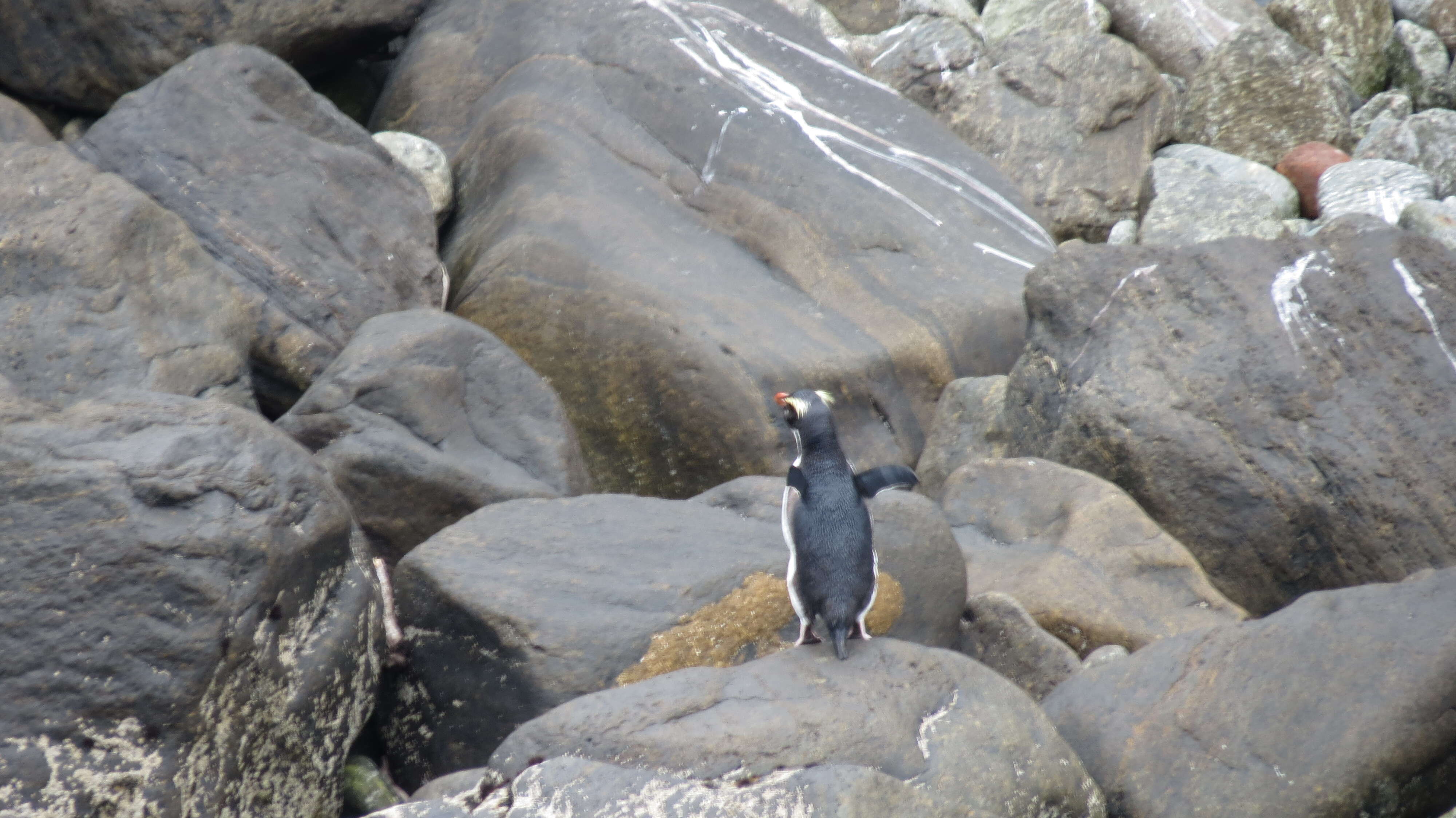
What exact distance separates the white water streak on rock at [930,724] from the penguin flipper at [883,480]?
750 mm

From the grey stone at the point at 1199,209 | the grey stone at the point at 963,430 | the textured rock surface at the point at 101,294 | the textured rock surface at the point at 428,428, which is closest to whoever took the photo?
the textured rock surface at the point at 428,428

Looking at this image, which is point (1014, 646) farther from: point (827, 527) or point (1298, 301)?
point (1298, 301)

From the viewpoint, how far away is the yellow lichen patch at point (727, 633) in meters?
4.34

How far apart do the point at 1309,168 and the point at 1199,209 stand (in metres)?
1.27

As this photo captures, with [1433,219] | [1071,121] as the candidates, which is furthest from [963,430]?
[1433,219]

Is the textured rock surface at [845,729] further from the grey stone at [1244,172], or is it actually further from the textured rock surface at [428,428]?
the grey stone at [1244,172]

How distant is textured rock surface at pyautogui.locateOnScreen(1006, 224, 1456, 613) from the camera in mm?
5812

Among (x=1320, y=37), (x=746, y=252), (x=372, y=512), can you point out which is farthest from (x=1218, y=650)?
(x=1320, y=37)

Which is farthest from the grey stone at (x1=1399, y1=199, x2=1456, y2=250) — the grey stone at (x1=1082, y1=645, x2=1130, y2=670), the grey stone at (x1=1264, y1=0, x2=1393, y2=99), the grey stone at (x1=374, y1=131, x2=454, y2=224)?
the grey stone at (x1=374, y1=131, x2=454, y2=224)

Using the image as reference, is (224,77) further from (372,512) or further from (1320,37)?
(1320,37)

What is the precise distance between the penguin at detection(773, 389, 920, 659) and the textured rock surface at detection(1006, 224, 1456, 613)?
2.16 metres

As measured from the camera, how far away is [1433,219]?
8734 mm

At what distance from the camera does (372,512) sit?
542 centimetres

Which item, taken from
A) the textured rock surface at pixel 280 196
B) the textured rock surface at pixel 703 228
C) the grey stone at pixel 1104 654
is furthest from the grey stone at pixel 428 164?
the grey stone at pixel 1104 654
